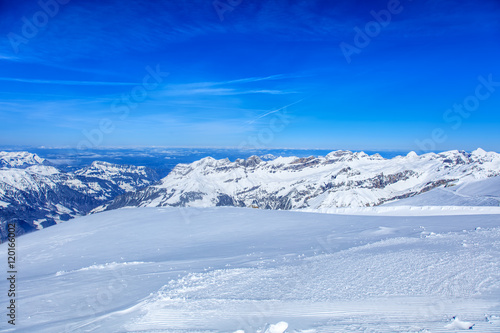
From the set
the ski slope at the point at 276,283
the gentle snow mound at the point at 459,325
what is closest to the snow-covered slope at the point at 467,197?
the ski slope at the point at 276,283

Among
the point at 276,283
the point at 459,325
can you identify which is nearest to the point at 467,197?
the point at 276,283

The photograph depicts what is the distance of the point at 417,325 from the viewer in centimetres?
540

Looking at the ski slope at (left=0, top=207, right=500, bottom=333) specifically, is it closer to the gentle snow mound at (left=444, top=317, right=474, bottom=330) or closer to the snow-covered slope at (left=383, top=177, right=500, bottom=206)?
the gentle snow mound at (left=444, top=317, right=474, bottom=330)

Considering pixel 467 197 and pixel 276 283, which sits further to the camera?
pixel 467 197

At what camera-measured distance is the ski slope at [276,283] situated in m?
5.98

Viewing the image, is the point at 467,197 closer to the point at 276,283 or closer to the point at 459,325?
the point at 276,283

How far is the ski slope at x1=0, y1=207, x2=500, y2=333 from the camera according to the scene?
5.98m

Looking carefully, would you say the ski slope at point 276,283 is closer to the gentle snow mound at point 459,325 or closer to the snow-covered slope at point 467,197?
the gentle snow mound at point 459,325

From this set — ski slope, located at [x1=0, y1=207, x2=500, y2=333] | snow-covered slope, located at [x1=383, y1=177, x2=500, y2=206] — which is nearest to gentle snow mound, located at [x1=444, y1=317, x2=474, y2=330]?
ski slope, located at [x1=0, y1=207, x2=500, y2=333]

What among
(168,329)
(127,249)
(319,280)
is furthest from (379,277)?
(127,249)

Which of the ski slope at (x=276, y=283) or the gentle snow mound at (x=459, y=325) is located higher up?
the gentle snow mound at (x=459, y=325)

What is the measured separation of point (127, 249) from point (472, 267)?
14.5 metres

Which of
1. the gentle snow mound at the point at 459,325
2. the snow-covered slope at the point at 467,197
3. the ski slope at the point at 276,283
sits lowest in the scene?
the snow-covered slope at the point at 467,197

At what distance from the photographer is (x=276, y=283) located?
8180mm
